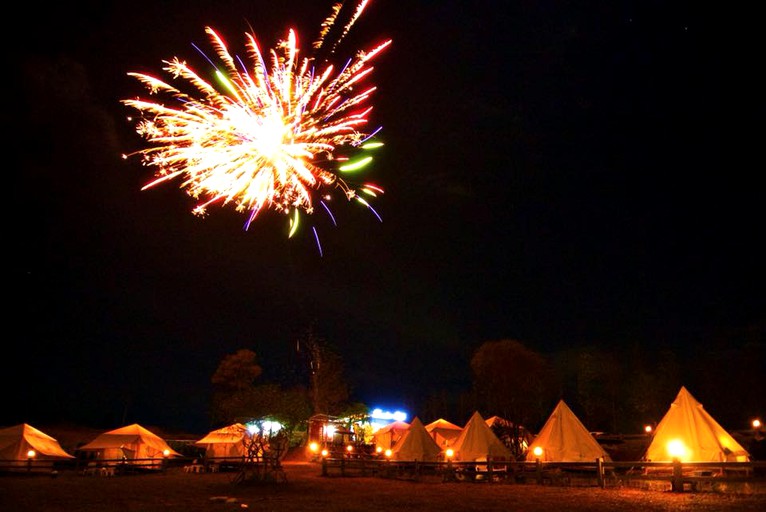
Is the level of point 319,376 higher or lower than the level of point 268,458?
higher

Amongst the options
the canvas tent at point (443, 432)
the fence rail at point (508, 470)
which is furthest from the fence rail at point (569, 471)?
the canvas tent at point (443, 432)

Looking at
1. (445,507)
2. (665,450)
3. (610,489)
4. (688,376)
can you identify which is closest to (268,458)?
(445,507)

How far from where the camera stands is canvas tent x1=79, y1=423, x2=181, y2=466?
120ft

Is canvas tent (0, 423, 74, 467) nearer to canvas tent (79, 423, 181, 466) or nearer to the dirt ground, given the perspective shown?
canvas tent (79, 423, 181, 466)

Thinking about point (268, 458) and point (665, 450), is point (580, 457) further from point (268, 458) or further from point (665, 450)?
point (268, 458)

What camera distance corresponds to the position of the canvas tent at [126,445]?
36.5 metres

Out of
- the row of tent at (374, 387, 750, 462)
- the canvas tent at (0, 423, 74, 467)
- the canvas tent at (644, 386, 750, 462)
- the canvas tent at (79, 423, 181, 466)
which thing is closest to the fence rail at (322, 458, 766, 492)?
the canvas tent at (644, 386, 750, 462)

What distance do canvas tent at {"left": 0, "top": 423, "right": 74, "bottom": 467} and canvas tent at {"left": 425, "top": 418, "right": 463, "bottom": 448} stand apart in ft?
81.8

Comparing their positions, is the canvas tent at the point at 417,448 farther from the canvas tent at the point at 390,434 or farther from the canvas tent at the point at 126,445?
the canvas tent at the point at 390,434

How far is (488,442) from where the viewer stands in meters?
30.4

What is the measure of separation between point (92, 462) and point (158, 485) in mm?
→ 11791

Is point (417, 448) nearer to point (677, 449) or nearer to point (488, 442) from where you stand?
point (488, 442)

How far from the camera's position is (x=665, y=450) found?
22.9 meters

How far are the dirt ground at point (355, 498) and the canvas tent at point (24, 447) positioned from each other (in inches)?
491
